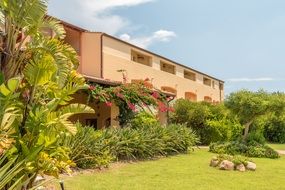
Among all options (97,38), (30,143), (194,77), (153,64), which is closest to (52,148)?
(30,143)

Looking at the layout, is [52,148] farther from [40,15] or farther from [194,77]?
[194,77]

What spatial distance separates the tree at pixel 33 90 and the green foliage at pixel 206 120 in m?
21.4

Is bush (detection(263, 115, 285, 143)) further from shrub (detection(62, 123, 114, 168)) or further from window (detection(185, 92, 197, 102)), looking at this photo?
shrub (detection(62, 123, 114, 168))

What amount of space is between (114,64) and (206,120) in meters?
7.84

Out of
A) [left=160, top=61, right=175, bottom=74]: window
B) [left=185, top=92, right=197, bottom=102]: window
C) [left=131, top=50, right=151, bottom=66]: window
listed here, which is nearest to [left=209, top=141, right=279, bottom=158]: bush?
[left=131, top=50, right=151, bottom=66]: window

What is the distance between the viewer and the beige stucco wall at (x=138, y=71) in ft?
82.8

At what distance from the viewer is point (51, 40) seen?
766 cm

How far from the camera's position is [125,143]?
16.2 m

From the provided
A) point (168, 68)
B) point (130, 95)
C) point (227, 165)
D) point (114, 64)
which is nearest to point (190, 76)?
point (168, 68)

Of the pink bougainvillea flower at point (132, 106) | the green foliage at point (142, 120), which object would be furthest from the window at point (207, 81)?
the pink bougainvillea flower at point (132, 106)

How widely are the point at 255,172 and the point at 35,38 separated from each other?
10157mm

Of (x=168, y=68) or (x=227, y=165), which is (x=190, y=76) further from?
(x=227, y=165)

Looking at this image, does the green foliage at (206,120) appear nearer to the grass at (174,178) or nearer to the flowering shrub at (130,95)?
the flowering shrub at (130,95)

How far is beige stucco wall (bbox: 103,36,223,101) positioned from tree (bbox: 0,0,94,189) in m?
16.9
